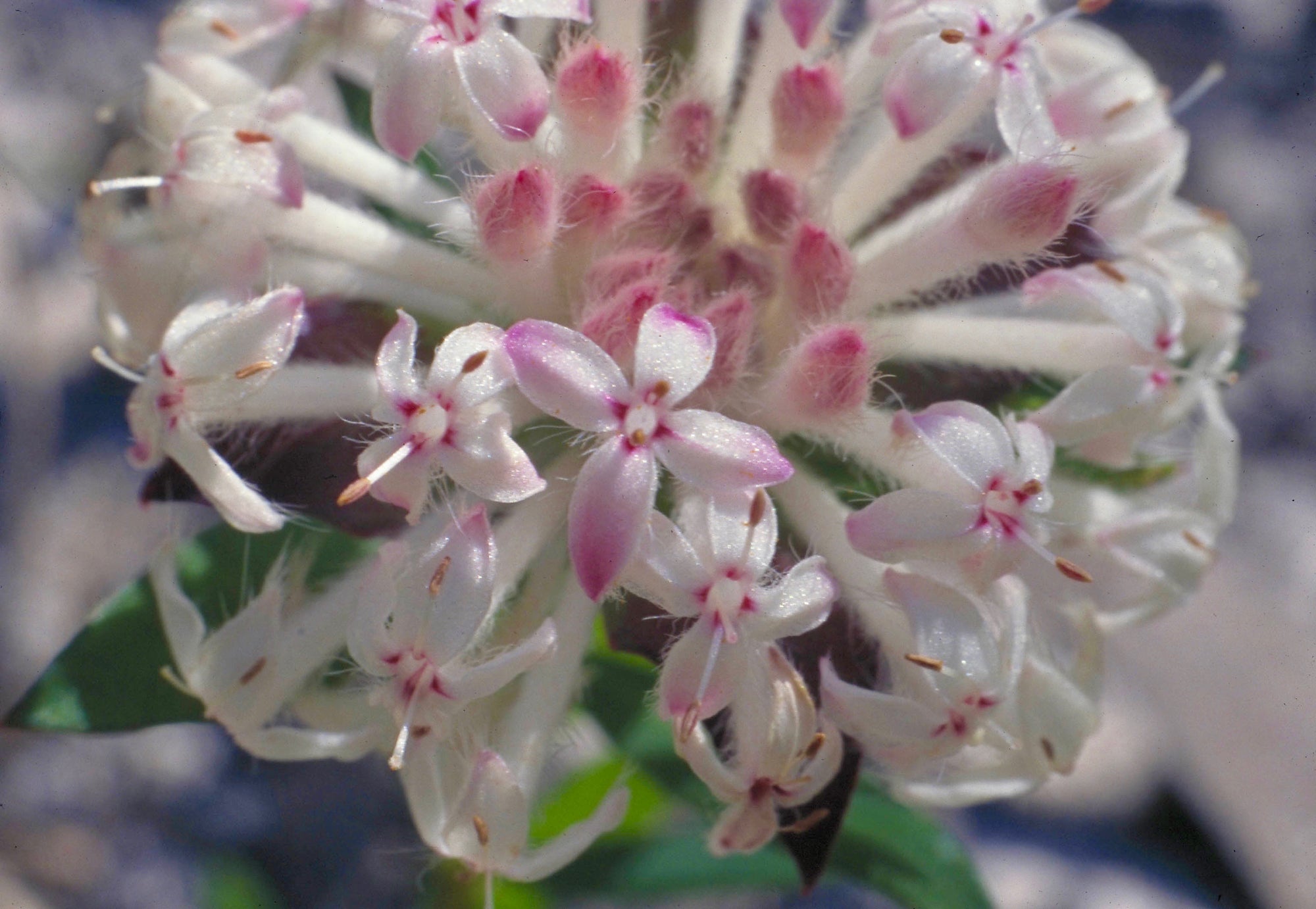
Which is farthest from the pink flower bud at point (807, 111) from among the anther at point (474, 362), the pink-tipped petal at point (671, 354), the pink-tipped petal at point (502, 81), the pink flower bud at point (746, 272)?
the anther at point (474, 362)

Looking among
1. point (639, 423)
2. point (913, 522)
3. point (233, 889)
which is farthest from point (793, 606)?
point (233, 889)

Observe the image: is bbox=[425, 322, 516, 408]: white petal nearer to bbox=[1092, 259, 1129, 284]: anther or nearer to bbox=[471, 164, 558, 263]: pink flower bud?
bbox=[471, 164, 558, 263]: pink flower bud

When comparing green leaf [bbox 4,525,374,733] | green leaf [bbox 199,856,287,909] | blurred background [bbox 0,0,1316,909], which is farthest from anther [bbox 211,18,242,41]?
green leaf [bbox 199,856,287,909]

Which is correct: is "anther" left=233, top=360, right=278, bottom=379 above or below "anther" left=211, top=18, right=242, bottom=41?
below

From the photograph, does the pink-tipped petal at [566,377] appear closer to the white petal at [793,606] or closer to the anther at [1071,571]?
the white petal at [793,606]

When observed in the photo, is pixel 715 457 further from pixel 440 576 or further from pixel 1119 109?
pixel 1119 109

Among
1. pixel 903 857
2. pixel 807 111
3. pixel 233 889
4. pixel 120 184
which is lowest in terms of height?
pixel 233 889
